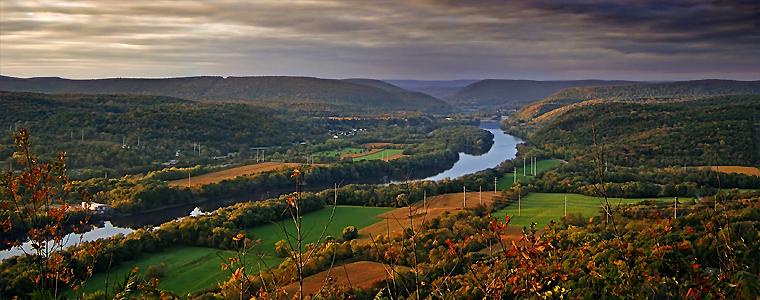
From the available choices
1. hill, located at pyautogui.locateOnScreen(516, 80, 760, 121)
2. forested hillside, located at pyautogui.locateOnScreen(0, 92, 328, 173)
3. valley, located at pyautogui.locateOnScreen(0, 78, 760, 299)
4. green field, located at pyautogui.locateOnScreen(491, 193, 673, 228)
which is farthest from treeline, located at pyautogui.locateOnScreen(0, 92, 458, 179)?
hill, located at pyautogui.locateOnScreen(516, 80, 760, 121)

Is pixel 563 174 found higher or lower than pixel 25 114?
lower

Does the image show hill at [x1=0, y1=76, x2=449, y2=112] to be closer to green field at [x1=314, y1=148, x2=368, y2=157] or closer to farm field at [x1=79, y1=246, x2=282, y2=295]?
green field at [x1=314, y1=148, x2=368, y2=157]

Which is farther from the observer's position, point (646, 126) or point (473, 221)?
point (646, 126)

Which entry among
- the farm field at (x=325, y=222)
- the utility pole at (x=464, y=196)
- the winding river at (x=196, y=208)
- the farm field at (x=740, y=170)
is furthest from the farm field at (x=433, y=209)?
the farm field at (x=740, y=170)

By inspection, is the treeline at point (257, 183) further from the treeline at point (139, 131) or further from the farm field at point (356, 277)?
the farm field at point (356, 277)

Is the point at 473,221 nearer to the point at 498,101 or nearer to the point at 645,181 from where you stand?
the point at 645,181

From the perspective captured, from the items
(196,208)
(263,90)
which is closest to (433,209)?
(196,208)

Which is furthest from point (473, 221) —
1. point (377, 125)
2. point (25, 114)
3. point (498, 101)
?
point (498, 101)
